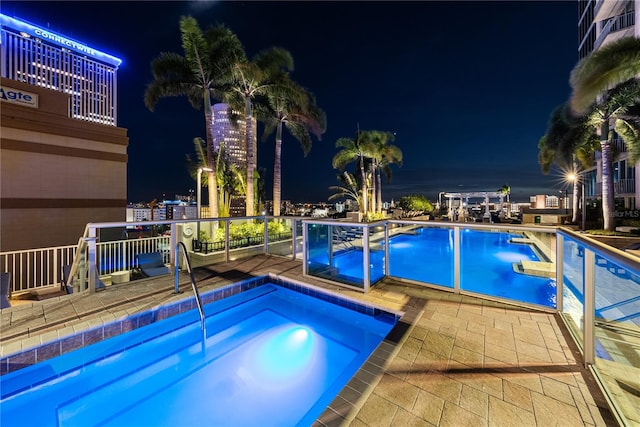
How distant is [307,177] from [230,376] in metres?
49.8

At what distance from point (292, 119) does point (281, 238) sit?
657cm

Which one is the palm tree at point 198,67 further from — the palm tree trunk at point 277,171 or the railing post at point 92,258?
the railing post at point 92,258

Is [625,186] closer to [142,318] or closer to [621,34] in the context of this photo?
[621,34]

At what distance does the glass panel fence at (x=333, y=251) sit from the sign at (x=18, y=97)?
884cm

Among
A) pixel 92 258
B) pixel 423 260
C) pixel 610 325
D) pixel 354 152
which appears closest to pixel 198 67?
pixel 92 258

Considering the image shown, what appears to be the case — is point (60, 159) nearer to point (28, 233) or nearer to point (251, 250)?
point (28, 233)

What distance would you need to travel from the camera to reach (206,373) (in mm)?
2742

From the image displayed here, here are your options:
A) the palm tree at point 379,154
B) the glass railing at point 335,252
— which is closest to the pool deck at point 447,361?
the glass railing at point 335,252

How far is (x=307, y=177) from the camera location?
51.7 metres

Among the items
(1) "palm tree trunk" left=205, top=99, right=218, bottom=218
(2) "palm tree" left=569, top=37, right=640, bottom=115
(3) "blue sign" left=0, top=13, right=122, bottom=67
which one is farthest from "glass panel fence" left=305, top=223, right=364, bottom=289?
(3) "blue sign" left=0, top=13, right=122, bottom=67

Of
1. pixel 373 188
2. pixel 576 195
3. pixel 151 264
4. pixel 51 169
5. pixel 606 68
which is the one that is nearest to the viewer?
pixel 151 264

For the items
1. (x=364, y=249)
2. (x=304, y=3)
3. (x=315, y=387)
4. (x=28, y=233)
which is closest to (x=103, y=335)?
(x=315, y=387)

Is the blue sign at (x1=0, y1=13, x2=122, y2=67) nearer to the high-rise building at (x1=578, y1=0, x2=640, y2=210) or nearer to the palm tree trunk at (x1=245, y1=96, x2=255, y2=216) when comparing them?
the palm tree trunk at (x1=245, y1=96, x2=255, y2=216)

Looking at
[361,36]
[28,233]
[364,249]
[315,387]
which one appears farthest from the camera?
[361,36]
